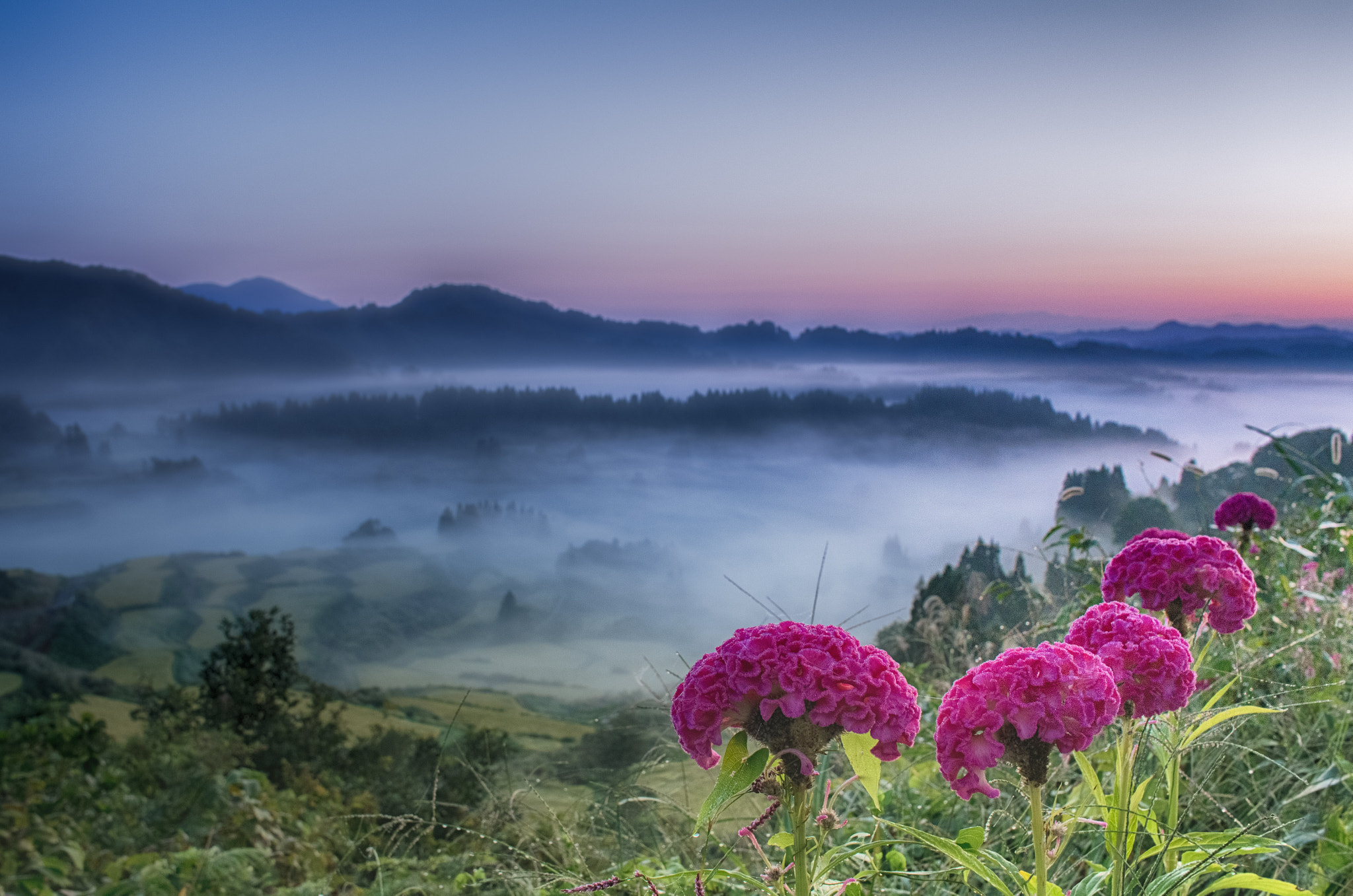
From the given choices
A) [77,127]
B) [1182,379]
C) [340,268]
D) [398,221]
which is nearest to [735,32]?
[398,221]

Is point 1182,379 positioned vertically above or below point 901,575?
above

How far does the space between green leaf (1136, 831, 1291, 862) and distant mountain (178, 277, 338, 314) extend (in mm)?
4691

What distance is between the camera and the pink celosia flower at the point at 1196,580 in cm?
117

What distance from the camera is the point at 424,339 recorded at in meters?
4.91

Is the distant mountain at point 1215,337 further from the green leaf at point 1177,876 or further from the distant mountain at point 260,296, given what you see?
the green leaf at point 1177,876

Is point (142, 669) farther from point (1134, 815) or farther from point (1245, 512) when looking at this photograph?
point (1245, 512)

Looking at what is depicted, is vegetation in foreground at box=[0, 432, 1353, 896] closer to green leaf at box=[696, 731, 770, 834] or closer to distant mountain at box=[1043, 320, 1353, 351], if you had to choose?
green leaf at box=[696, 731, 770, 834]

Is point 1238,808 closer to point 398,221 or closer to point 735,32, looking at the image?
point 735,32

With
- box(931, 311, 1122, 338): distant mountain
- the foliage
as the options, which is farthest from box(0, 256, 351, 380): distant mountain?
box(931, 311, 1122, 338): distant mountain

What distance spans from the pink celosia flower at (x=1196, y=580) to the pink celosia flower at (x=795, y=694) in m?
0.61

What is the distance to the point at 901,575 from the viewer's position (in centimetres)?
419

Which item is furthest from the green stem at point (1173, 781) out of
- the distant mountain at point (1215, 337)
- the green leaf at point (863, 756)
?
the distant mountain at point (1215, 337)

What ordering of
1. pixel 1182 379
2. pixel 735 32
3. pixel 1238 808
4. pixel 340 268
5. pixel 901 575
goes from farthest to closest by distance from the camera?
pixel 1182 379
pixel 340 268
pixel 901 575
pixel 735 32
pixel 1238 808

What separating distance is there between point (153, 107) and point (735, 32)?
2.69 meters
